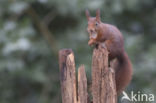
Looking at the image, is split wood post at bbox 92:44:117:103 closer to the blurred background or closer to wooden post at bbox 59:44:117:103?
wooden post at bbox 59:44:117:103

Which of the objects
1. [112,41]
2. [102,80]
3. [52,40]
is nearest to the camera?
[102,80]

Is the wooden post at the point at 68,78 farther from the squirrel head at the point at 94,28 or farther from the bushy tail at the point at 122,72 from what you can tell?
the bushy tail at the point at 122,72

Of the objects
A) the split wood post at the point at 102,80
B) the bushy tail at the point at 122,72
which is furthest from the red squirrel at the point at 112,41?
the split wood post at the point at 102,80

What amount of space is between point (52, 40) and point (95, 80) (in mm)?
1782

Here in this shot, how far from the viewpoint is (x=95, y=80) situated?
5.28 ft

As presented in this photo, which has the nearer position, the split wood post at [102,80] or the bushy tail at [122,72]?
the split wood post at [102,80]

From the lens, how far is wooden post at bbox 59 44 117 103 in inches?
62.4

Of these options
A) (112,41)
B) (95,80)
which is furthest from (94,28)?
(95,80)

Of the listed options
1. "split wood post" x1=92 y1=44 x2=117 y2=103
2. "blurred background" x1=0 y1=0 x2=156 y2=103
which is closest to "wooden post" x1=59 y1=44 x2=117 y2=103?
"split wood post" x1=92 y1=44 x2=117 y2=103

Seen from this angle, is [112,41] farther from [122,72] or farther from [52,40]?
[52,40]

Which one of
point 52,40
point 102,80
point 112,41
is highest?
point 52,40

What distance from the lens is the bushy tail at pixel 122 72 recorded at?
183 cm

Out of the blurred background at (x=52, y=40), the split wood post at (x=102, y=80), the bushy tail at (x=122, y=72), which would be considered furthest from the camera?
the blurred background at (x=52, y=40)

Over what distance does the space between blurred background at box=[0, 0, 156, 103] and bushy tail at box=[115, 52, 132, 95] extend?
1182 mm
